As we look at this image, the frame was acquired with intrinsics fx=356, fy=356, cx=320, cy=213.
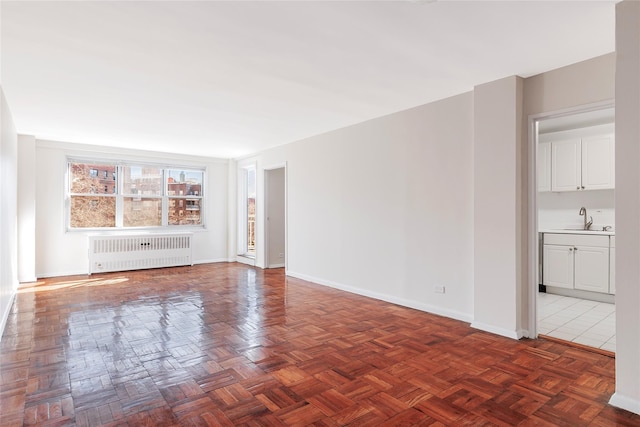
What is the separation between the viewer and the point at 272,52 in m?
2.73

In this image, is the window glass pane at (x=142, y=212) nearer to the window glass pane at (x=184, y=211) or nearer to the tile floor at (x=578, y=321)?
the window glass pane at (x=184, y=211)

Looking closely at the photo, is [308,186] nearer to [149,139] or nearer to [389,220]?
[389,220]

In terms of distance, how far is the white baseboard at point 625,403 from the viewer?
6.75 feet

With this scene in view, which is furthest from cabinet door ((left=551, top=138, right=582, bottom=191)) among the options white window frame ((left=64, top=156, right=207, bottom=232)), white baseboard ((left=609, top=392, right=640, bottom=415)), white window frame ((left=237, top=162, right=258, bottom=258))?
white window frame ((left=64, top=156, right=207, bottom=232))

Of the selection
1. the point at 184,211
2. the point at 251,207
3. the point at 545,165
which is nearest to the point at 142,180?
the point at 184,211

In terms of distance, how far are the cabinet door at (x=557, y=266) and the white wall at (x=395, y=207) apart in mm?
→ 2001

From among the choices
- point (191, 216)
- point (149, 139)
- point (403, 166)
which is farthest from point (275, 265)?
point (403, 166)

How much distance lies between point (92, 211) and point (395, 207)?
5.63 meters

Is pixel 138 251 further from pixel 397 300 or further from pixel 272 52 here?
pixel 272 52

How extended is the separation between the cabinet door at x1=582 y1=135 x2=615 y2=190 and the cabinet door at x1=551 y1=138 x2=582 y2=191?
7 centimetres

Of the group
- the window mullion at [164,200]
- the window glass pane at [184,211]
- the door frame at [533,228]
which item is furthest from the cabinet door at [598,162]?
the window mullion at [164,200]

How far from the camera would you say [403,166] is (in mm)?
4332

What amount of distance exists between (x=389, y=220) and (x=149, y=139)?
4.23 meters

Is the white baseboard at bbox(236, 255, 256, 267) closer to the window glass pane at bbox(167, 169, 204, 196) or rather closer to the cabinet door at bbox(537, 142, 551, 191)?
the window glass pane at bbox(167, 169, 204, 196)
